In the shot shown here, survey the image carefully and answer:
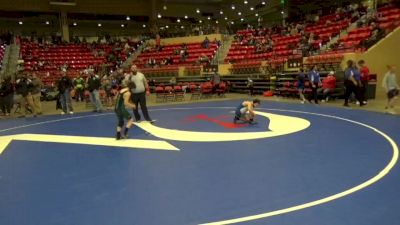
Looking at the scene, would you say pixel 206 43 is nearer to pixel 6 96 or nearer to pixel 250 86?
pixel 250 86

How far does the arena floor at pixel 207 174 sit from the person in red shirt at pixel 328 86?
188 inches

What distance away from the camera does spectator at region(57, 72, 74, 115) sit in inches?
574

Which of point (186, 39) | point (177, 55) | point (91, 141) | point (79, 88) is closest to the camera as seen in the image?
point (91, 141)

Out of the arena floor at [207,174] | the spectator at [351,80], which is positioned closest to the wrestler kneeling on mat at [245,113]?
the arena floor at [207,174]

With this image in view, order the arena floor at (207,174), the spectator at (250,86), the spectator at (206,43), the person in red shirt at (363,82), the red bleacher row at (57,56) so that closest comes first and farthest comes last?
1. the arena floor at (207,174)
2. the person in red shirt at (363,82)
3. the spectator at (250,86)
4. the red bleacher row at (57,56)
5. the spectator at (206,43)

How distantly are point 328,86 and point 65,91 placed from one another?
10.6 m

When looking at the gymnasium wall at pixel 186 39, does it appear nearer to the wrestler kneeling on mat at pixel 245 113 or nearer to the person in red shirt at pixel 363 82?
the person in red shirt at pixel 363 82

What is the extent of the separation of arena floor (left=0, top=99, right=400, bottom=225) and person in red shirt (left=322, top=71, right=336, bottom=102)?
4.78m

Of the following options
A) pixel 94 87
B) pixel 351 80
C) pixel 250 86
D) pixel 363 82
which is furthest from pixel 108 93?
pixel 363 82

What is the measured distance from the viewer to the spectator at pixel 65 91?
14570 millimetres

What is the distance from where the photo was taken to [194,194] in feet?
16.7

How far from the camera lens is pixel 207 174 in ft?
19.7

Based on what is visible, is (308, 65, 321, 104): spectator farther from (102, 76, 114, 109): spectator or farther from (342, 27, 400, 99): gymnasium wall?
(102, 76, 114, 109): spectator

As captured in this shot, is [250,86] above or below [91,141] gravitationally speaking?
above
